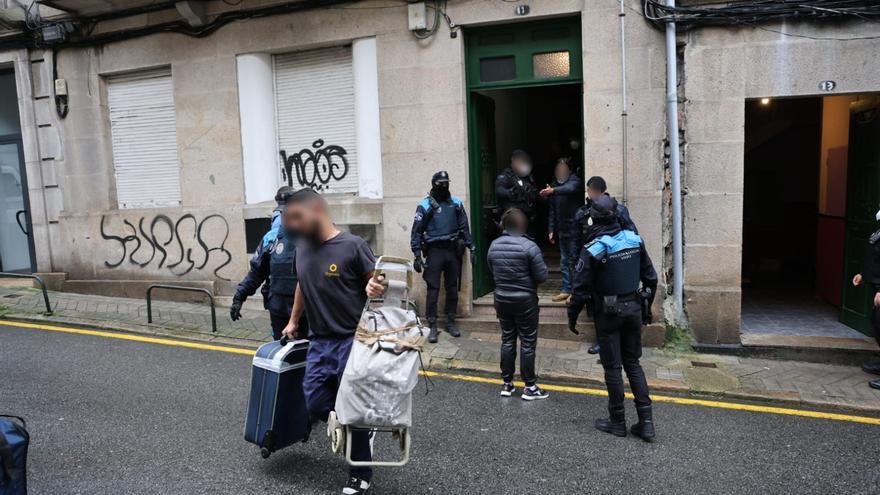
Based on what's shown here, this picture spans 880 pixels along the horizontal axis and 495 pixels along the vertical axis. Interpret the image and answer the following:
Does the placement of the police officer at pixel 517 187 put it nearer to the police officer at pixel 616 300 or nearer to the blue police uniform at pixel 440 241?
the blue police uniform at pixel 440 241

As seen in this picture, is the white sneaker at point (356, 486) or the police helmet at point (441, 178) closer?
the white sneaker at point (356, 486)

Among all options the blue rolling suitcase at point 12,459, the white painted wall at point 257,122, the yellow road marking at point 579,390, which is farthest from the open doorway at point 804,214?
the blue rolling suitcase at point 12,459

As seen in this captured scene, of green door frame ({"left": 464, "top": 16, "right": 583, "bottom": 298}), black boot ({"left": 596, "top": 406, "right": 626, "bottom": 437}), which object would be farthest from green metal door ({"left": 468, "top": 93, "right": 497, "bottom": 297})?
black boot ({"left": 596, "top": 406, "right": 626, "bottom": 437})

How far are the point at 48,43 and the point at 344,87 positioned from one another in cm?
544

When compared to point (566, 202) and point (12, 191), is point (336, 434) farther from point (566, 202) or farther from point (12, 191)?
point (12, 191)

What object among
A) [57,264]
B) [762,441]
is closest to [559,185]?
[762,441]

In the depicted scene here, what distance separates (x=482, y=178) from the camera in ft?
29.5

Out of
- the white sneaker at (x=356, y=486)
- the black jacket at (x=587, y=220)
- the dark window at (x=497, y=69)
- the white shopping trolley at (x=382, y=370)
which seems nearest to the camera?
the white shopping trolley at (x=382, y=370)

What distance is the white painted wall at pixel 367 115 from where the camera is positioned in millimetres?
8867

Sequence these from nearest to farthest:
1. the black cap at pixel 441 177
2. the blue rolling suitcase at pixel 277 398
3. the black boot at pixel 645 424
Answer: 1. the blue rolling suitcase at pixel 277 398
2. the black boot at pixel 645 424
3. the black cap at pixel 441 177

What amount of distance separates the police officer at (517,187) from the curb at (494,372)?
2.42m

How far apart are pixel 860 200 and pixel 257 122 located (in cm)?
826

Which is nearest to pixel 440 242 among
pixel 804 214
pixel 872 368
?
pixel 872 368

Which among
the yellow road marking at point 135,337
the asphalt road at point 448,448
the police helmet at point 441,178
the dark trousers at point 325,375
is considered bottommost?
the asphalt road at point 448,448
